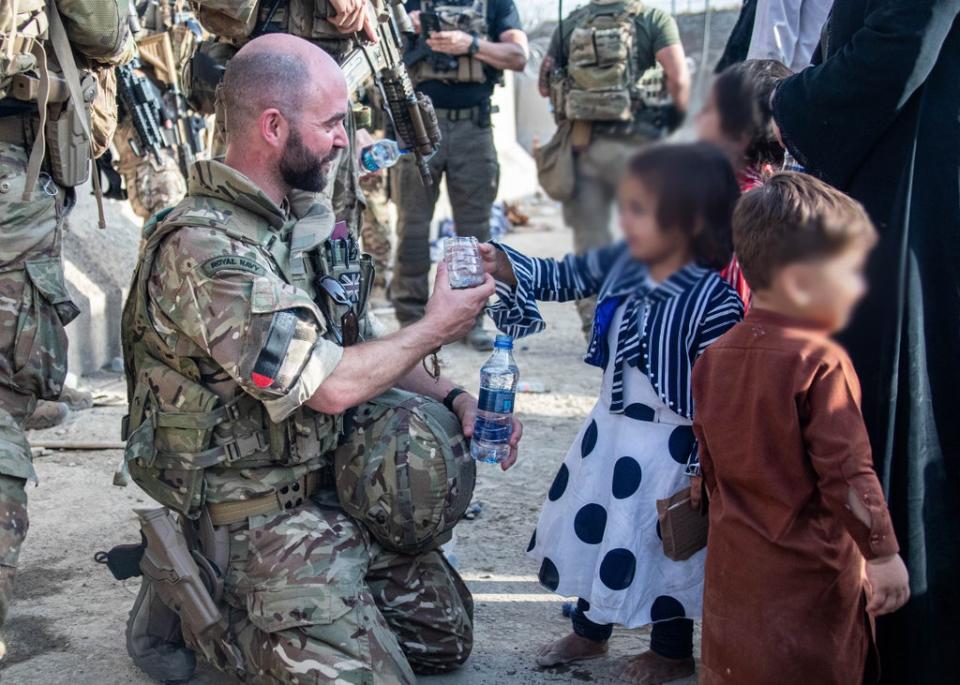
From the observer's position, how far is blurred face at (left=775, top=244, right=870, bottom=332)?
1400 mm

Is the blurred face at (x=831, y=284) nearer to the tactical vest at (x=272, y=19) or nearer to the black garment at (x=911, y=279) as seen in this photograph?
the black garment at (x=911, y=279)

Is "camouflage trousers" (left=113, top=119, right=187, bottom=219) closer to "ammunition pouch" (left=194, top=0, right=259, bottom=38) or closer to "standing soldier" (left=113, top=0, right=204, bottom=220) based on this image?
"standing soldier" (left=113, top=0, right=204, bottom=220)

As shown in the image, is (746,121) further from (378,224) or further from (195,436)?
(378,224)

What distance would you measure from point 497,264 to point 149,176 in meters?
3.26

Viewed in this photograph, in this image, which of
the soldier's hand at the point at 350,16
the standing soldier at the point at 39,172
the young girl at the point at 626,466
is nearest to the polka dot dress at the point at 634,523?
the young girl at the point at 626,466

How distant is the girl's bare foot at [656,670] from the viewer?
2695 mm

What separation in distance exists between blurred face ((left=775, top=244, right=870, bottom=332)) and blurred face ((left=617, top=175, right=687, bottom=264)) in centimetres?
26

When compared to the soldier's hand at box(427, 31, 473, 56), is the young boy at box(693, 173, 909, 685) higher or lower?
lower

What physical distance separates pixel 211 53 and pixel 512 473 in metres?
2.05

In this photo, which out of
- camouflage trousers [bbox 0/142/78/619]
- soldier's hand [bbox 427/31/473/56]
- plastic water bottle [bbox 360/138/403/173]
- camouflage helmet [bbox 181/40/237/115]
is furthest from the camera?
soldier's hand [bbox 427/31/473/56]

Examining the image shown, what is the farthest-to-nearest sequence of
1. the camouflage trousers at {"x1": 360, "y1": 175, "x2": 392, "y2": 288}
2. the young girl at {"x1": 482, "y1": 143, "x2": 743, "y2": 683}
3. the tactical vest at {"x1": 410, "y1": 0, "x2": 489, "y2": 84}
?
the camouflage trousers at {"x1": 360, "y1": 175, "x2": 392, "y2": 288}, the tactical vest at {"x1": 410, "y1": 0, "x2": 489, "y2": 84}, the young girl at {"x1": 482, "y1": 143, "x2": 743, "y2": 683}

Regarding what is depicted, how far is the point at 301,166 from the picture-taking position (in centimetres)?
266

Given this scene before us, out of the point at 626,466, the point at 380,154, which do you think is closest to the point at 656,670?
the point at 626,466

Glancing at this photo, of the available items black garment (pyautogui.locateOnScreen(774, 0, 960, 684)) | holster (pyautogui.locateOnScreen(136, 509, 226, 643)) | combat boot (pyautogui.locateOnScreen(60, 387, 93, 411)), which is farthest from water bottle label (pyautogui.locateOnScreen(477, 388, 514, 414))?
combat boot (pyautogui.locateOnScreen(60, 387, 93, 411))
